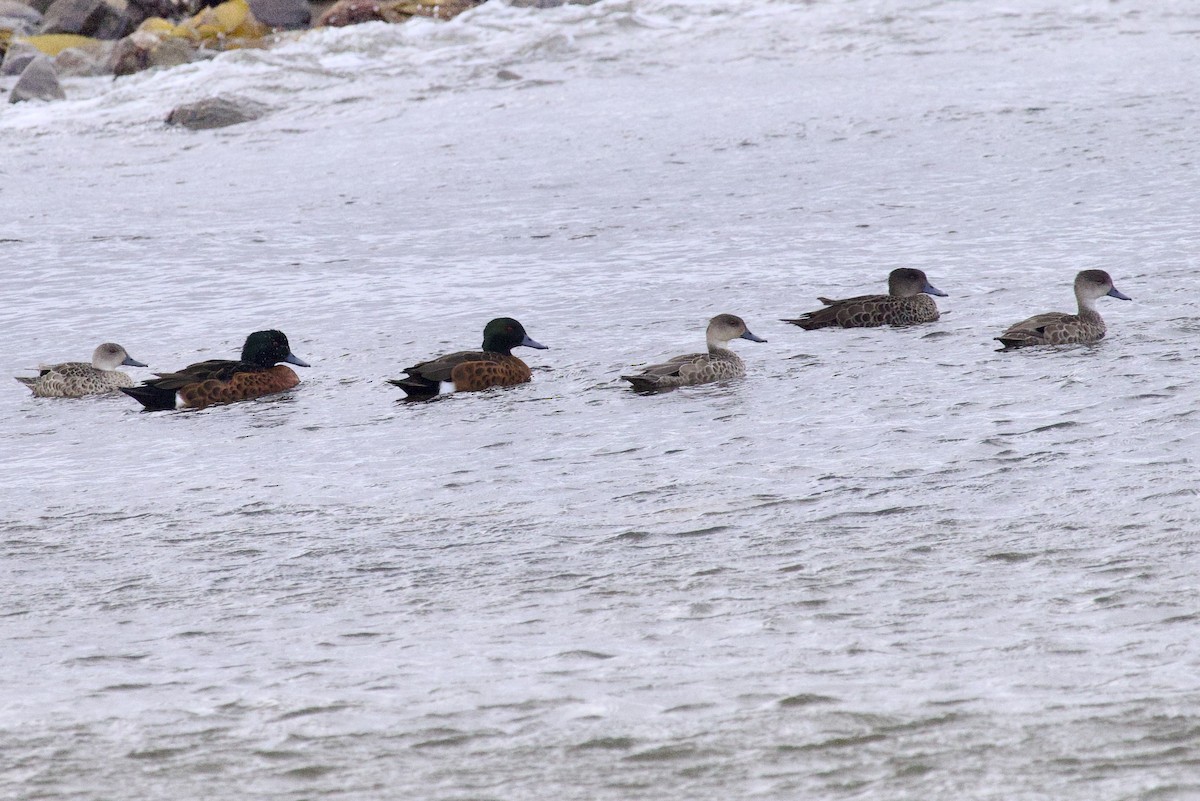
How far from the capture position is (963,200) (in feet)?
56.1

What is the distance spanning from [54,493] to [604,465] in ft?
9.83

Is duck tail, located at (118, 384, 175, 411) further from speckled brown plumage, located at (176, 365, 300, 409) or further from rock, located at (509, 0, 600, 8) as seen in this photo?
rock, located at (509, 0, 600, 8)

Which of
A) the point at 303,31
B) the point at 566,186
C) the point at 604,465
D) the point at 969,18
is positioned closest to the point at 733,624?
the point at 604,465

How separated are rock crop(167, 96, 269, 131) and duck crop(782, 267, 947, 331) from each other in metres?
17.0

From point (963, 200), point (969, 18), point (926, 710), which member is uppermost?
point (969, 18)

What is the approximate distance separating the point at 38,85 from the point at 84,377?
69.9 feet

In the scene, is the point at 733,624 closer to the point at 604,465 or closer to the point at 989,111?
the point at 604,465

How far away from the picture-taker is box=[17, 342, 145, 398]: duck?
38.6 feet

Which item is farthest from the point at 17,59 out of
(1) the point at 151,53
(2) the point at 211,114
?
(2) the point at 211,114

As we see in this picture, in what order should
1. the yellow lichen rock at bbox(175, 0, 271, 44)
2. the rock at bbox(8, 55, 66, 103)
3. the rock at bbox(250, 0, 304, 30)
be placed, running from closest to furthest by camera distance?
the rock at bbox(8, 55, 66, 103), the yellow lichen rock at bbox(175, 0, 271, 44), the rock at bbox(250, 0, 304, 30)

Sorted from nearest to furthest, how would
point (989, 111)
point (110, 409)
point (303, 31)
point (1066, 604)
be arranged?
point (1066, 604)
point (110, 409)
point (989, 111)
point (303, 31)

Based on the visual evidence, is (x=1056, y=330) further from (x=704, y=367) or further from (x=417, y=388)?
(x=417, y=388)

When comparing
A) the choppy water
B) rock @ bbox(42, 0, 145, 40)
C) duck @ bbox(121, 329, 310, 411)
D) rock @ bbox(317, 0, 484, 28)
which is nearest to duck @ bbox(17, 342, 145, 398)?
the choppy water

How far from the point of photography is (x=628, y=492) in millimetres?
8484
